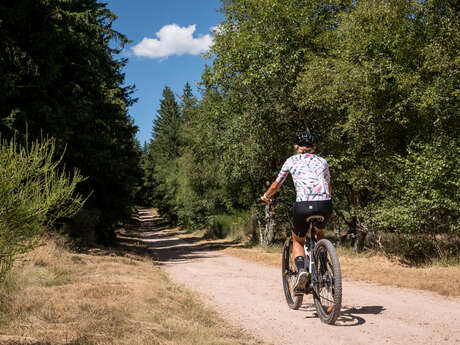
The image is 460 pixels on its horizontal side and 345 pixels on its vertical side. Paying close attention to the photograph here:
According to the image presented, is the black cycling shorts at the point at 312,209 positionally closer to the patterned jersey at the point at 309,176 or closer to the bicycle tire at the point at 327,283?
the patterned jersey at the point at 309,176

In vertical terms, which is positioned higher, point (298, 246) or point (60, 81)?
point (60, 81)

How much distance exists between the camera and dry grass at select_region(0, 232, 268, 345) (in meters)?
3.91

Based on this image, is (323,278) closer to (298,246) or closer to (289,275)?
(298,246)

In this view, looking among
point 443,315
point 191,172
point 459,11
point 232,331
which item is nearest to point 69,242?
point 232,331

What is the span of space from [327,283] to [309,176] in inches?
52.6

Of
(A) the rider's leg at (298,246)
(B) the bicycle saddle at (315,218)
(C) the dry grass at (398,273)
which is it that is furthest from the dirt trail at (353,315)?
(B) the bicycle saddle at (315,218)

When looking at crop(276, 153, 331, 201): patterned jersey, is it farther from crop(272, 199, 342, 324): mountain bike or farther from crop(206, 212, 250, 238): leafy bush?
crop(206, 212, 250, 238): leafy bush

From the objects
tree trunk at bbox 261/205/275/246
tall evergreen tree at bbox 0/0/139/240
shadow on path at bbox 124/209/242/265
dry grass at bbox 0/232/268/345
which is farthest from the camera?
tree trunk at bbox 261/205/275/246

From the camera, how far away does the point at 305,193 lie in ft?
16.0

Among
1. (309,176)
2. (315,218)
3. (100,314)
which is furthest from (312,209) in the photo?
(100,314)

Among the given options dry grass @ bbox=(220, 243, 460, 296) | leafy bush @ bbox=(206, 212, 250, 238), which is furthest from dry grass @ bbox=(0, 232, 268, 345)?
leafy bush @ bbox=(206, 212, 250, 238)

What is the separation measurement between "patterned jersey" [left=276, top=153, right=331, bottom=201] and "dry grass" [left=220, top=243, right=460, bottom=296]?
3.35 metres

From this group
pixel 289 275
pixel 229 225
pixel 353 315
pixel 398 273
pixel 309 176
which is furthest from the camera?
pixel 229 225

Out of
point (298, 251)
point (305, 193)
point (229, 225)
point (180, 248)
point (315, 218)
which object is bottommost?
point (180, 248)
